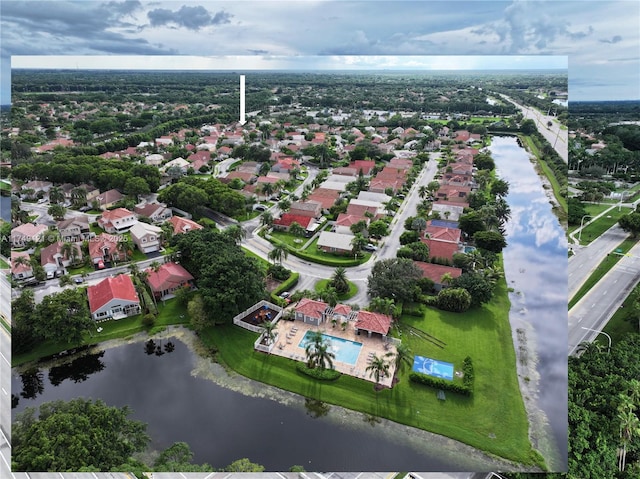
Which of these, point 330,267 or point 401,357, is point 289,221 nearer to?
point 330,267

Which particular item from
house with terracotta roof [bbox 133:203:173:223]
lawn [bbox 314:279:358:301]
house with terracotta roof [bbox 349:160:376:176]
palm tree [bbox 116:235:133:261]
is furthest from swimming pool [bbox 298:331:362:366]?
house with terracotta roof [bbox 349:160:376:176]

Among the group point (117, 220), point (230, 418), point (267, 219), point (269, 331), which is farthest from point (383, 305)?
point (117, 220)

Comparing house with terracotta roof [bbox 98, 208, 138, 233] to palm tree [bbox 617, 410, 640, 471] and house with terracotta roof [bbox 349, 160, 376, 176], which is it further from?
palm tree [bbox 617, 410, 640, 471]

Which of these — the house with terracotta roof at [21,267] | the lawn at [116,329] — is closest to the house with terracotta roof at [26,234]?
the house with terracotta roof at [21,267]

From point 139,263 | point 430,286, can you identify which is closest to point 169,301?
point 139,263

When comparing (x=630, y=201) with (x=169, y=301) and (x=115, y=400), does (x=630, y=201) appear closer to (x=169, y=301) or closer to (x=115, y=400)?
(x=169, y=301)

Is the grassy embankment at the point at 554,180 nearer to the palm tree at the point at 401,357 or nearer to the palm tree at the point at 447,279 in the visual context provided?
the palm tree at the point at 447,279
